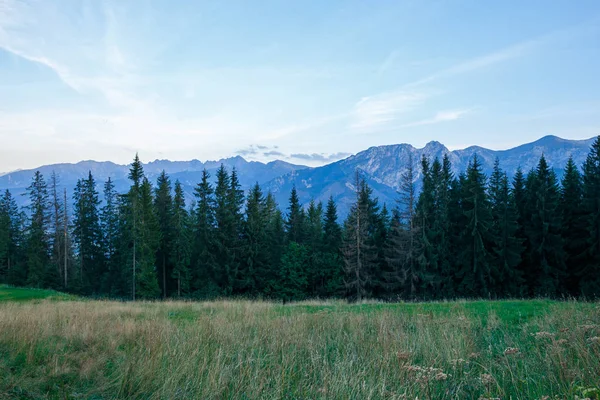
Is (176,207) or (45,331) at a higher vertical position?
(176,207)

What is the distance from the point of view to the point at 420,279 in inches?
1384

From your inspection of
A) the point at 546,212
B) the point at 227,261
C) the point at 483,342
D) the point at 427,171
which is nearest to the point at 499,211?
the point at 546,212

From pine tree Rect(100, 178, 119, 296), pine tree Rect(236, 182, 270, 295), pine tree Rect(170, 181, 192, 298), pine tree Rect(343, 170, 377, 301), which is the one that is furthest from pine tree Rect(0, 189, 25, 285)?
pine tree Rect(343, 170, 377, 301)

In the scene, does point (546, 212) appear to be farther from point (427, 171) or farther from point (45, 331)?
point (45, 331)

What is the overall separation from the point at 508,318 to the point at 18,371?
11.0 meters

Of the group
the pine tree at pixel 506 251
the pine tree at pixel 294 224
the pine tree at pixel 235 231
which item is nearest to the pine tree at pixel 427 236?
the pine tree at pixel 506 251

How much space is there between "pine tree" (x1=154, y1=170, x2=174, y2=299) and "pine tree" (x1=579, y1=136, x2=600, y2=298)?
42.1 meters

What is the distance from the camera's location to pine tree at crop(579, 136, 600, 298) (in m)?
29.8

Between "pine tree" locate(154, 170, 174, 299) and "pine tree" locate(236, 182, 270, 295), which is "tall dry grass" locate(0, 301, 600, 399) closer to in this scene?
"pine tree" locate(236, 182, 270, 295)

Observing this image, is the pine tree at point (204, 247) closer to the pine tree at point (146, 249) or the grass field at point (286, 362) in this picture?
the pine tree at point (146, 249)

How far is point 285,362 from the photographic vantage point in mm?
5266

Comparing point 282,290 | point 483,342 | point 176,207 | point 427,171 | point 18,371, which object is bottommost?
point 282,290

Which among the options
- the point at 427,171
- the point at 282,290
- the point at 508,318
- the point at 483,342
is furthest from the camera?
the point at 282,290

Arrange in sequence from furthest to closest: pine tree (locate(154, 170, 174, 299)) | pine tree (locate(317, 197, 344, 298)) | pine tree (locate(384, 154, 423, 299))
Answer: pine tree (locate(154, 170, 174, 299)), pine tree (locate(317, 197, 344, 298)), pine tree (locate(384, 154, 423, 299))
